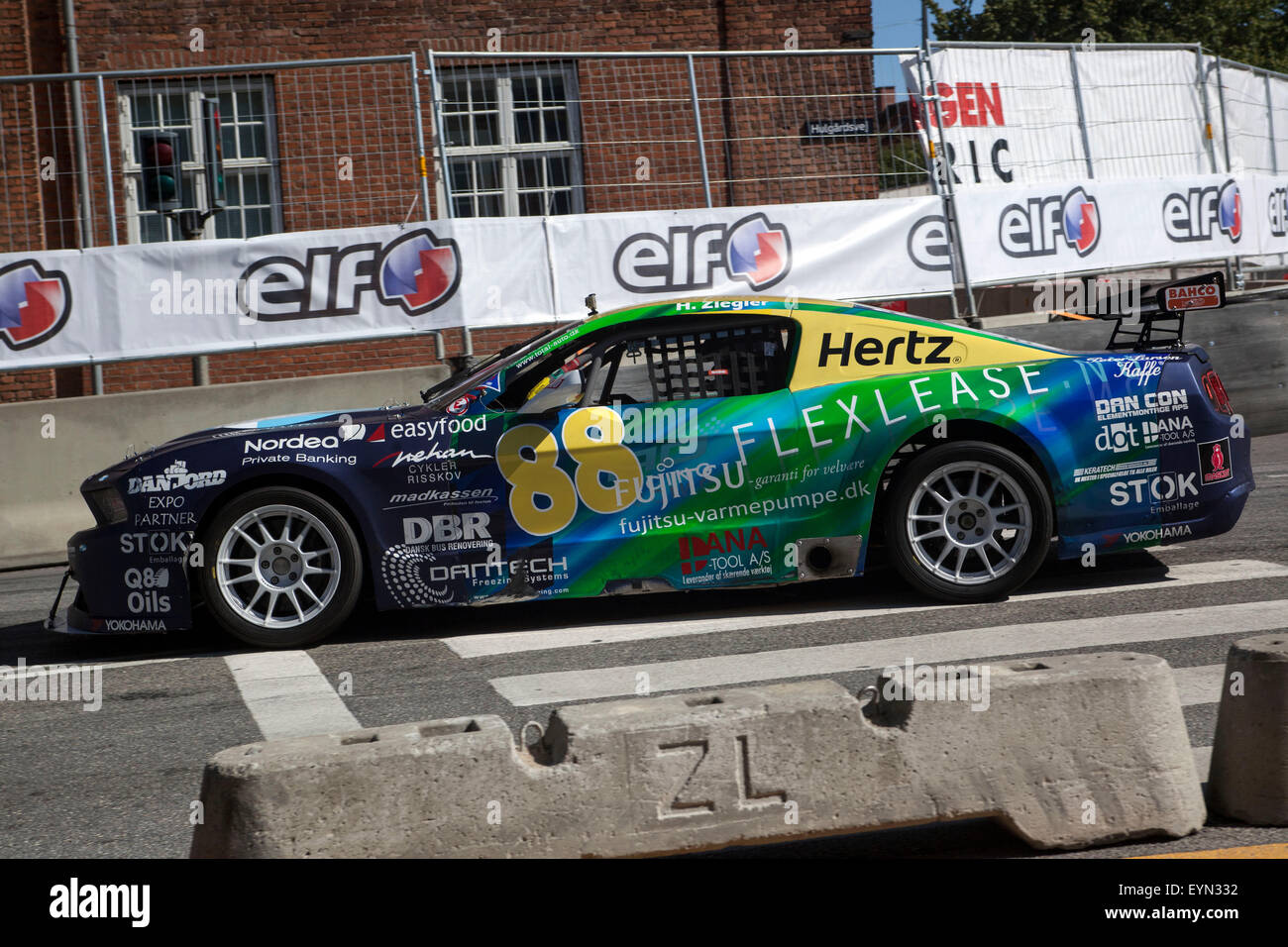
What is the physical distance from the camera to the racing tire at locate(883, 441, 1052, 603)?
608 cm

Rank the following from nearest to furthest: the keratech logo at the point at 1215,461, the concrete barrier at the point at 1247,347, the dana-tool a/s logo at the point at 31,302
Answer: the keratech logo at the point at 1215,461 → the dana-tool a/s logo at the point at 31,302 → the concrete barrier at the point at 1247,347

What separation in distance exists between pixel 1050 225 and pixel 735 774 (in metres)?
9.70

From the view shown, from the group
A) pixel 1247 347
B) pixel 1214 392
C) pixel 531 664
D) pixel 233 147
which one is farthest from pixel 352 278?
pixel 1247 347

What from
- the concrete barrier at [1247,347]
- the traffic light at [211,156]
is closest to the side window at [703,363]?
the concrete barrier at [1247,347]

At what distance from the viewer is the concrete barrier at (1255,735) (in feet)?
11.2

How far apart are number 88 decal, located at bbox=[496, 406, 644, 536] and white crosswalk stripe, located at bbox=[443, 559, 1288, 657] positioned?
0.52 meters

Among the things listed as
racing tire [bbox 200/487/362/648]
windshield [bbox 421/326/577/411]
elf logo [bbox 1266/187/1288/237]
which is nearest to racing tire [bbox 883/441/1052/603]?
windshield [bbox 421/326/577/411]

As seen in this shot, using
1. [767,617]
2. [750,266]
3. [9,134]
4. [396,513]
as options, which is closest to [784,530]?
[767,617]

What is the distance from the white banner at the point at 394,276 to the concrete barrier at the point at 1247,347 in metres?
2.08

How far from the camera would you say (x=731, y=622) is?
6.21 metres

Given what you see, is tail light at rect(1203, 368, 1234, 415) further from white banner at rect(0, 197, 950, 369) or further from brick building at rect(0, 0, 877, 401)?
brick building at rect(0, 0, 877, 401)

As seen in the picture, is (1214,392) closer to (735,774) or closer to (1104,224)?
(735,774)

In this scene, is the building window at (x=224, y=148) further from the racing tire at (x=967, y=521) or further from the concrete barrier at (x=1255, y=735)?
the concrete barrier at (x=1255, y=735)
